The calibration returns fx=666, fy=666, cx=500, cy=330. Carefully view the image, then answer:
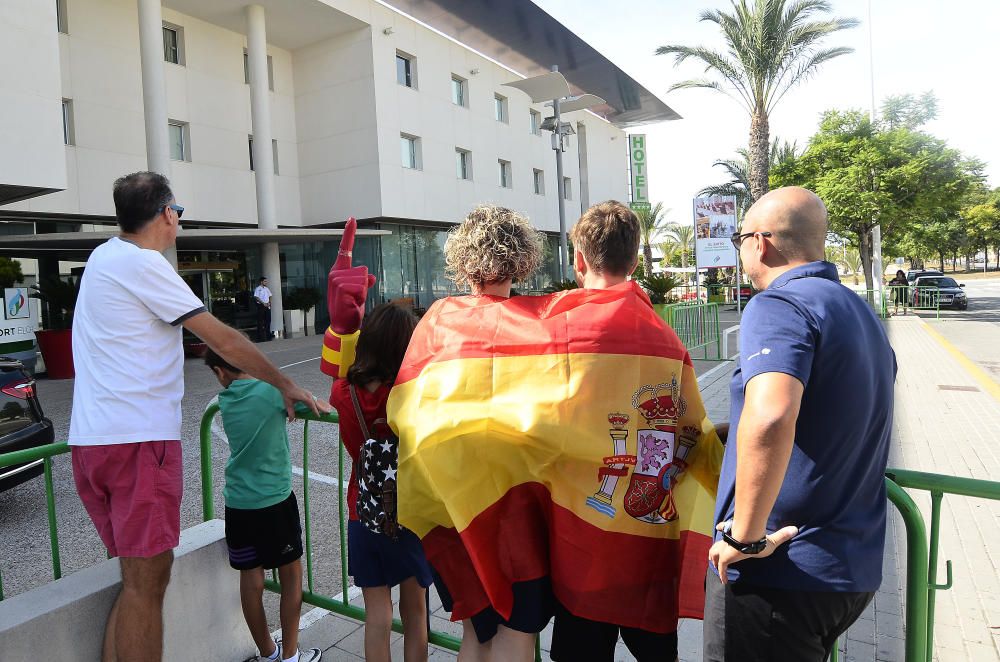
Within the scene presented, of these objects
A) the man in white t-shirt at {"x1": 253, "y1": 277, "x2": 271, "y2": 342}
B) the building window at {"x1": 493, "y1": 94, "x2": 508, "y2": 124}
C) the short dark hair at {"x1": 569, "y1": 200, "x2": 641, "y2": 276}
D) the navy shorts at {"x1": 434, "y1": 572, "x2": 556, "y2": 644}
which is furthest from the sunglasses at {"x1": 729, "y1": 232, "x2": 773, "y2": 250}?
the building window at {"x1": 493, "y1": 94, "x2": 508, "y2": 124}

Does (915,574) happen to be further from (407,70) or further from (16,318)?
(407,70)

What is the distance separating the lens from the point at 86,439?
7.54 feet

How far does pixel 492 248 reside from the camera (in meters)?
2.06

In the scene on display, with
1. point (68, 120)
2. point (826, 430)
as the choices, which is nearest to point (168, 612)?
point (826, 430)

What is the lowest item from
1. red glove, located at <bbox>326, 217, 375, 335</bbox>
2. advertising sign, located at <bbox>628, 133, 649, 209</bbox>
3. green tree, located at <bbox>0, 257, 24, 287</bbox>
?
red glove, located at <bbox>326, 217, 375, 335</bbox>

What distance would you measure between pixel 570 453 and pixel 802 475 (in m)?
0.57

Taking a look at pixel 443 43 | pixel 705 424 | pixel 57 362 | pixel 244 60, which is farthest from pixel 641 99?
pixel 705 424

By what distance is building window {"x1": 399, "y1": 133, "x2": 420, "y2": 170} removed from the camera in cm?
2462

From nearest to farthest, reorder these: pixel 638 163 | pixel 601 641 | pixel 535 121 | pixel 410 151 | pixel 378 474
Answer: pixel 601 641 → pixel 378 474 → pixel 410 151 → pixel 535 121 → pixel 638 163

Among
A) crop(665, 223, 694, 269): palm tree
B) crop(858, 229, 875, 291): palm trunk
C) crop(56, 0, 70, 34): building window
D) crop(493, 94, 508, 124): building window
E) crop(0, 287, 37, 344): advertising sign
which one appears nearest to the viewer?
crop(0, 287, 37, 344): advertising sign

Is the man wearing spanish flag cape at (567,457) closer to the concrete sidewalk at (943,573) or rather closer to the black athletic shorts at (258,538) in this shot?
the concrete sidewalk at (943,573)

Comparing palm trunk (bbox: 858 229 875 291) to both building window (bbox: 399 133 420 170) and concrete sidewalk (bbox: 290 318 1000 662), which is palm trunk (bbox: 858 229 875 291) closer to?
building window (bbox: 399 133 420 170)

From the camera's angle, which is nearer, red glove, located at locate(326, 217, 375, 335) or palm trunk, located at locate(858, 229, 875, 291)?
red glove, located at locate(326, 217, 375, 335)

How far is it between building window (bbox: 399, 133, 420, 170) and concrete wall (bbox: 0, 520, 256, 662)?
22752 millimetres
